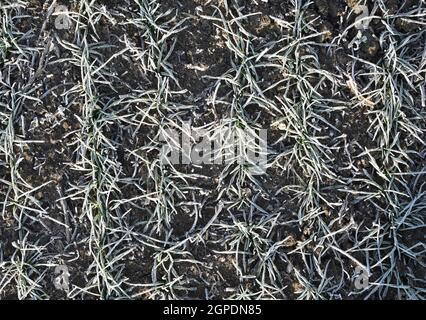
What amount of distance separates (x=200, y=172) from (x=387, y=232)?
1.93 feet

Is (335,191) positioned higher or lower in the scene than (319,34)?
lower

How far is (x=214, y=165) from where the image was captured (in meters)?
1.61

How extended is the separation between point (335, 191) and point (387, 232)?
0.19 meters

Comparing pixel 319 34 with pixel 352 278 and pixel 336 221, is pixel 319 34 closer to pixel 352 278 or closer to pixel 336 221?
pixel 336 221

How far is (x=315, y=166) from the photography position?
158cm

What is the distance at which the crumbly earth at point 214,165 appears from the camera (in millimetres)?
1575

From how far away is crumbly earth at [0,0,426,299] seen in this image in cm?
158

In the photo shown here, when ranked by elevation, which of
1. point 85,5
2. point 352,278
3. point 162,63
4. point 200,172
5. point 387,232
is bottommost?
point 352,278

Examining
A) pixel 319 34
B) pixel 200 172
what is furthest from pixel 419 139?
pixel 200 172

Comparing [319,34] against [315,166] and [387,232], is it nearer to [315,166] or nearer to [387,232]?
[315,166]
